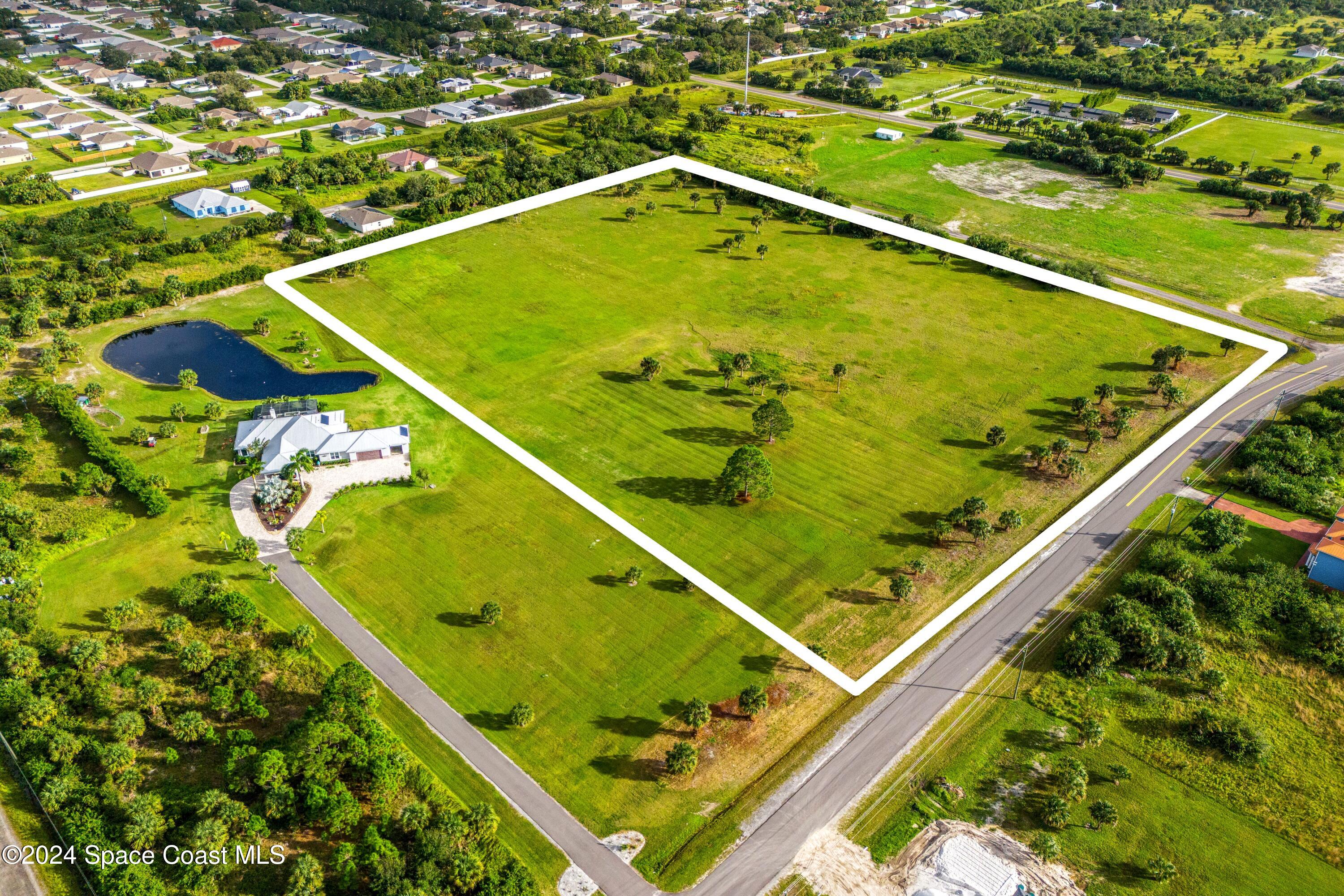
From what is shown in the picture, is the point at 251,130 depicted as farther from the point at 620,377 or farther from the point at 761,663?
the point at 761,663

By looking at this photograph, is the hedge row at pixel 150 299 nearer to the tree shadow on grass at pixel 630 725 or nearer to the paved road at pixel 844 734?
the paved road at pixel 844 734

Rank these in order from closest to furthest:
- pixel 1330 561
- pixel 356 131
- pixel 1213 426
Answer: pixel 1330 561
pixel 1213 426
pixel 356 131

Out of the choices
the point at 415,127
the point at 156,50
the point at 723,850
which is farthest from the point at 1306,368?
the point at 156,50

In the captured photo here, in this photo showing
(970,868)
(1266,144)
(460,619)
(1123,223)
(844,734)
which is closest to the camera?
(970,868)

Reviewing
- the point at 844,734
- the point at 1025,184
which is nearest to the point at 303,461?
the point at 844,734

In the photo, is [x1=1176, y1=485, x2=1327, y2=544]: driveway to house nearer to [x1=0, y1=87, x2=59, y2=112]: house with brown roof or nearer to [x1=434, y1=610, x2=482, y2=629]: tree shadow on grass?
[x1=434, y1=610, x2=482, y2=629]: tree shadow on grass

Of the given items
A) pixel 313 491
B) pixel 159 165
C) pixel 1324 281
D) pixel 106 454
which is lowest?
pixel 313 491

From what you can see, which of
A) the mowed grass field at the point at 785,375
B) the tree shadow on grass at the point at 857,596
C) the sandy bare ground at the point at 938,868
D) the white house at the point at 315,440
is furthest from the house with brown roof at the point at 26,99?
the sandy bare ground at the point at 938,868
